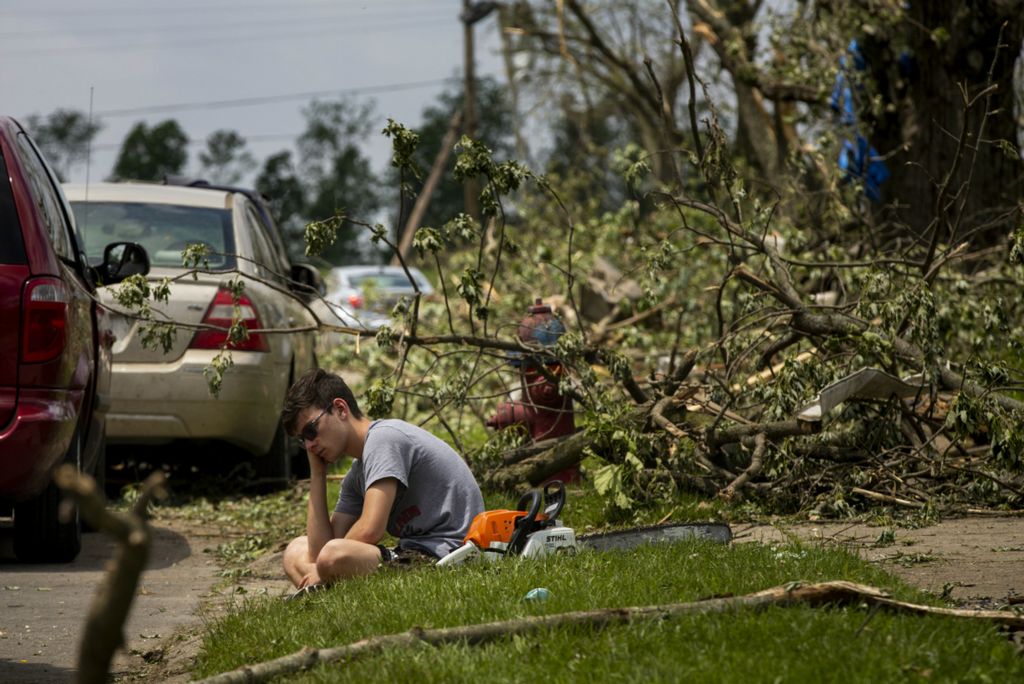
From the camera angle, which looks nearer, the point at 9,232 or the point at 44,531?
the point at 9,232

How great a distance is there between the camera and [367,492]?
5109 mm

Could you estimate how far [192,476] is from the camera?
9492 millimetres

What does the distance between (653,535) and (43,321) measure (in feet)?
8.30

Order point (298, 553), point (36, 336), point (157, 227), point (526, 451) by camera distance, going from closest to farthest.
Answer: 1. point (36, 336)
2. point (298, 553)
3. point (526, 451)
4. point (157, 227)

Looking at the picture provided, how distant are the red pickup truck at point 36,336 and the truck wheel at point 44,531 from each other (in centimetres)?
17

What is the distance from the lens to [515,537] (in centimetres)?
512

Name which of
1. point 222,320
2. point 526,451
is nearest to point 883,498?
point 526,451

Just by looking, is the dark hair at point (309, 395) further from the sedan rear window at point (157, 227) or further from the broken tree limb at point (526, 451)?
the sedan rear window at point (157, 227)

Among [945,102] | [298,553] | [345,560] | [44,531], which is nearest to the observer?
[345,560]

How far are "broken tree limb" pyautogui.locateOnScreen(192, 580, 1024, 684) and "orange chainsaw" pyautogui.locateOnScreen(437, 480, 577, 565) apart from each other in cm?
112

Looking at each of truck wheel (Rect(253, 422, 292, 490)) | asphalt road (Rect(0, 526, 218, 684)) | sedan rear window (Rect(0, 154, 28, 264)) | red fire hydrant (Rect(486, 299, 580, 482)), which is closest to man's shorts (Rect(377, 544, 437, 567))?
asphalt road (Rect(0, 526, 218, 684))

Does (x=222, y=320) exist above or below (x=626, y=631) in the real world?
above

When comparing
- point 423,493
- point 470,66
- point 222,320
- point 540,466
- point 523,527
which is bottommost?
point 540,466

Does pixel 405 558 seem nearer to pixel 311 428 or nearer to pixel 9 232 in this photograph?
pixel 311 428
